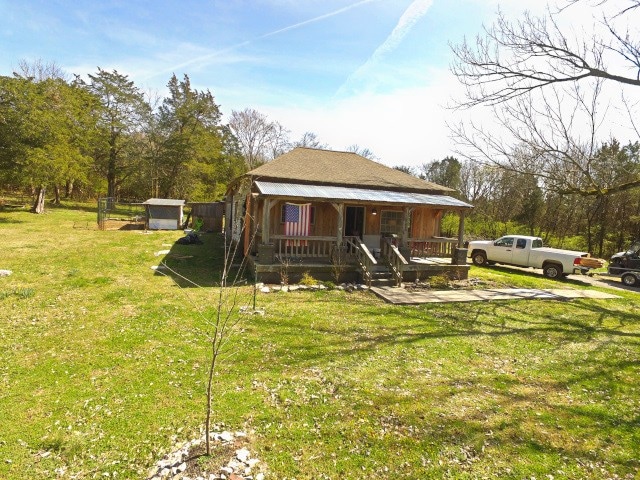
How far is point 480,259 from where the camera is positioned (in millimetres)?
19812

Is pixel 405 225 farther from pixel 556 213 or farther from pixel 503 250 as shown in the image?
pixel 556 213

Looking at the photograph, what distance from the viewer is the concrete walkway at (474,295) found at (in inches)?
432

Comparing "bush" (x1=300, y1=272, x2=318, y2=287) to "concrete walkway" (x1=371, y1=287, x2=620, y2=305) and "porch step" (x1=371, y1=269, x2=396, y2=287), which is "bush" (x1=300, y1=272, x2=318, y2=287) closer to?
"concrete walkway" (x1=371, y1=287, x2=620, y2=305)

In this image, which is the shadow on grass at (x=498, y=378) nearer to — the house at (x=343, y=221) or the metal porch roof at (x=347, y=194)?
the house at (x=343, y=221)

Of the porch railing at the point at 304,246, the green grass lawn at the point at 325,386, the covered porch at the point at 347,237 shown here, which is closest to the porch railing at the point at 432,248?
the covered porch at the point at 347,237

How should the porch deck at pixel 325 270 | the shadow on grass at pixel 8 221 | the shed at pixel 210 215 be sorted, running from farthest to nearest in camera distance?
1. the shed at pixel 210 215
2. the shadow on grass at pixel 8 221
3. the porch deck at pixel 325 270

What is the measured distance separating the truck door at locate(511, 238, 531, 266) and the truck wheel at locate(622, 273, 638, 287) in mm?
4708

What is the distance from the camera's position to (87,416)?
4.54 meters

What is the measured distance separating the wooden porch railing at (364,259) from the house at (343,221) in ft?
0.12

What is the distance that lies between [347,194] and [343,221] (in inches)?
43.5

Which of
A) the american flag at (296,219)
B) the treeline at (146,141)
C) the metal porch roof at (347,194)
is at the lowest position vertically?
the american flag at (296,219)

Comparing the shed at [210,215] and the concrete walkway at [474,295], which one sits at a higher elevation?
the shed at [210,215]

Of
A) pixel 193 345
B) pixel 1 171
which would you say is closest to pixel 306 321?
pixel 193 345

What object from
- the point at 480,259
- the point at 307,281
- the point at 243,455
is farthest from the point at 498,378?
the point at 480,259
